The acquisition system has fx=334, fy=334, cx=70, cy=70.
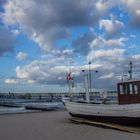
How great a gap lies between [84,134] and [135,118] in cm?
462

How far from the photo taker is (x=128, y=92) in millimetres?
22891

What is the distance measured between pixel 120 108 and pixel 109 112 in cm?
99

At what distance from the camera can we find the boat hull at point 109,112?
825 inches

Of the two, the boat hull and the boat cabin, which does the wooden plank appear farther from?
the boat cabin

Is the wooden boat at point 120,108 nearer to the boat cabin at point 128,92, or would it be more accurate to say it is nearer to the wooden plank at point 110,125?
the boat cabin at point 128,92

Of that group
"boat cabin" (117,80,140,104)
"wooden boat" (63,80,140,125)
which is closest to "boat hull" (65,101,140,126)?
"wooden boat" (63,80,140,125)

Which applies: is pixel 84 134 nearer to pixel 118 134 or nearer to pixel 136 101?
pixel 118 134

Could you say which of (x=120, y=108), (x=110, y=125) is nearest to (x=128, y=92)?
(x=120, y=108)

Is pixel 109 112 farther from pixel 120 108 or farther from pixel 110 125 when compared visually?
pixel 110 125

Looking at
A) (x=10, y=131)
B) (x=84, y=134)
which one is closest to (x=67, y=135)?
(x=84, y=134)

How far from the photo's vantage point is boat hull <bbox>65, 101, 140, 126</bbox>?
2095 cm

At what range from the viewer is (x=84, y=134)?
58.2 ft

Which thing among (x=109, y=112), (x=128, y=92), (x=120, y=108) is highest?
(x=128, y=92)

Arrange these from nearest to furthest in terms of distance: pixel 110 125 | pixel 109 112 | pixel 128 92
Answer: pixel 110 125
pixel 109 112
pixel 128 92
